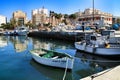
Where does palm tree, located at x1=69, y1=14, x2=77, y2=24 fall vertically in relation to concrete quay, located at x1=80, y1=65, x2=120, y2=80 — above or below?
above

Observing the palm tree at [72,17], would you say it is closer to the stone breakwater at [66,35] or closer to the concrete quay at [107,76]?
the stone breakwater at [66,35]

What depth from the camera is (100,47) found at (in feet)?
67.8

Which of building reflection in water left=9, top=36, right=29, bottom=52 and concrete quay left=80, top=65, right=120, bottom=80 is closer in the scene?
concrete quay left=80, top=65, right=120, bottom=80

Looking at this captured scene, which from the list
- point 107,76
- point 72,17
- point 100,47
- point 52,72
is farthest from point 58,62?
point 72,17

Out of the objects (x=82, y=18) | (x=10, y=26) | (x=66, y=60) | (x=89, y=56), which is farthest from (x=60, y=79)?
(x=10, y=26)

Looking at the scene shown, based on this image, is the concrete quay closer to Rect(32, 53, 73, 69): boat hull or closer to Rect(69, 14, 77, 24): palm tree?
Rect(32, 53, 73, 69): boat hull

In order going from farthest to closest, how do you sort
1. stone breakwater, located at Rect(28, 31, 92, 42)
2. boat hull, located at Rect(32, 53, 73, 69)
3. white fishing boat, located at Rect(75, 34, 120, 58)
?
stone breakwater, located at Rect(28, 31, 92, 42) < white fishing boat, located at Rect(75, 34, 120, 58) < boat hull, located at Rect(32, 53, 73, 69)

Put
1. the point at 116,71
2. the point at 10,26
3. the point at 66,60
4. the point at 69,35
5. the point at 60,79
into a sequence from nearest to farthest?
the point at 116,71 < the point at 60,79 < the point at 66,60 < the point at 69,35 < the point at 10,26

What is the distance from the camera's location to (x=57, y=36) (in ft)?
167

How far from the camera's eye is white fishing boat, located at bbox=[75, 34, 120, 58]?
64.4 ft

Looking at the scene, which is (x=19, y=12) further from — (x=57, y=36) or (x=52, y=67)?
(x=52, y=67)

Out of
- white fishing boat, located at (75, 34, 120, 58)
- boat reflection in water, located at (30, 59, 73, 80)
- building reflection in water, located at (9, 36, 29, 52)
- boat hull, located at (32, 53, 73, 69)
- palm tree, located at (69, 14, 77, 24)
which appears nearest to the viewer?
boat reflection in water, located at (30, 59, 73, 80)

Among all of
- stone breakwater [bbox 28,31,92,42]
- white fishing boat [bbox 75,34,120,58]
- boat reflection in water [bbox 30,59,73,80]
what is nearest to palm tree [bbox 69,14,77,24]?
stone breakwater [bbox 28,31,92,42]

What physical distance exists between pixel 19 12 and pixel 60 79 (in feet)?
632
